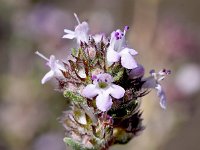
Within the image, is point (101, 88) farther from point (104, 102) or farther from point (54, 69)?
point (54, 69)

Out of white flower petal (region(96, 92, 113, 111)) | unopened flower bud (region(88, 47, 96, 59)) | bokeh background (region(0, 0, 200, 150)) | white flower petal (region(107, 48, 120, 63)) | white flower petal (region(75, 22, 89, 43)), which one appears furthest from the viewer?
bokeh background (region(0, 0, 200, 150))

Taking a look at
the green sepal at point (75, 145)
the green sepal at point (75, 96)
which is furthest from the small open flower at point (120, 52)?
the green sepal at point (75, 145)

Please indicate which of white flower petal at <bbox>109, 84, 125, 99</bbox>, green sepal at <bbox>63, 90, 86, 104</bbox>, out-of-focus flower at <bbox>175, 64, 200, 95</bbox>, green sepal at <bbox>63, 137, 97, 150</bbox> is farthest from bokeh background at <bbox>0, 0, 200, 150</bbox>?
white flower petal at <bbox>109, 84, 125, 99</bbox>

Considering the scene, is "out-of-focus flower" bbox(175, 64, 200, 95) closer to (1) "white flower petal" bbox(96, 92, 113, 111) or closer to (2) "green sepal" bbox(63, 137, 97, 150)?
(2) "green sepal" bbox(63, 137, 97, 150)

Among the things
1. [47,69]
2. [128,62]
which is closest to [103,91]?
[128,62]

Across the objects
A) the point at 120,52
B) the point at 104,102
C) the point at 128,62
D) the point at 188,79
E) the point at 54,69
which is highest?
the point at 188,79

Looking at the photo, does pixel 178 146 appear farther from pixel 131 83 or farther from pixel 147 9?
pixel 131 83

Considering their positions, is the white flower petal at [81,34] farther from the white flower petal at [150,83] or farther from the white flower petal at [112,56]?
the white flower petal at [150,83]
